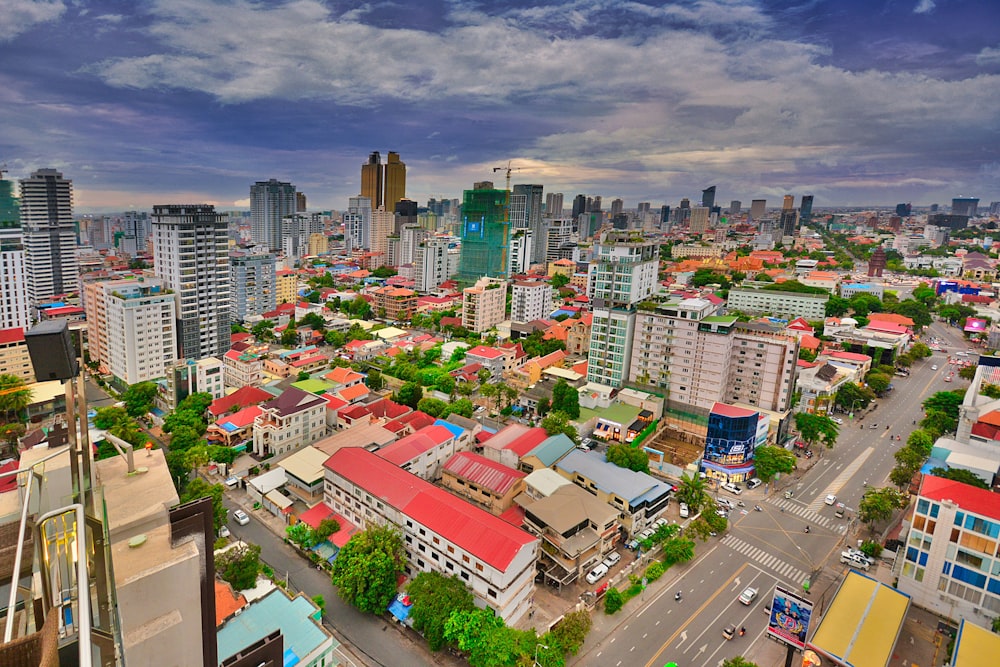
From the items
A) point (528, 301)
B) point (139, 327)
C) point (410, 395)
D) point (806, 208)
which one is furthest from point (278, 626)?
point (806, 208)

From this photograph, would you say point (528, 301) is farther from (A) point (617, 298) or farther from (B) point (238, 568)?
(B) point (238, 568)

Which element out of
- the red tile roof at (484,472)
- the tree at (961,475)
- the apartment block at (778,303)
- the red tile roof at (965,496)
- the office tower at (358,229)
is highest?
the office tower at (358,229)

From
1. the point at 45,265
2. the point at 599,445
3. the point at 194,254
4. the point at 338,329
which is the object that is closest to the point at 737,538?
the point at 599,445

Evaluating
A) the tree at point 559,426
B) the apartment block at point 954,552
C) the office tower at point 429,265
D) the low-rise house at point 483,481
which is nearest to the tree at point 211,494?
the low-rise house at point 483,481

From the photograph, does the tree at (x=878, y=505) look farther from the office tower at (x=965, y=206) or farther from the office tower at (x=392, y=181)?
the office tower at (x=965, y=206)

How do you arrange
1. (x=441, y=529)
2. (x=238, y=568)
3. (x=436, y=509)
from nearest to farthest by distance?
(x=238, y=568) < (x=441, y=529) < (x=436, y=509)

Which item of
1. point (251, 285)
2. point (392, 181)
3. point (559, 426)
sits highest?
point (392, 181)
